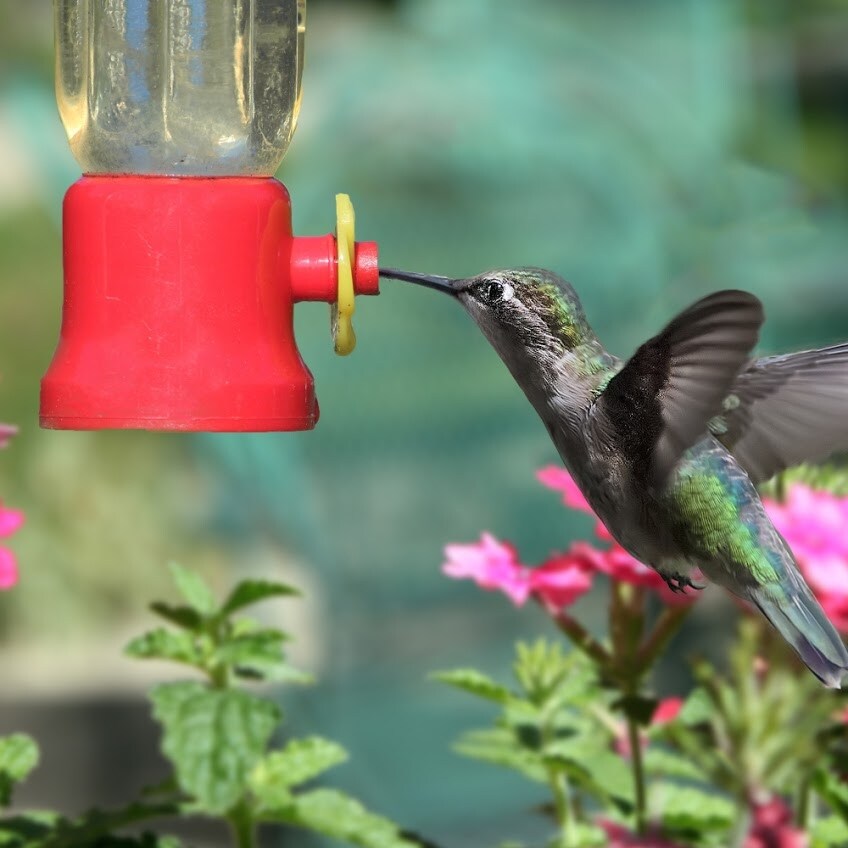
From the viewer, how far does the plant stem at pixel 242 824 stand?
6.89 ft

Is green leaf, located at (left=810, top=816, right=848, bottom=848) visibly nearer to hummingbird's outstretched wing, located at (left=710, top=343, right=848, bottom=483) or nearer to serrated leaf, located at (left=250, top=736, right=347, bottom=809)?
hummingbird's outstretched wing, located at (left=710, top=343, right=848, bottom=483)

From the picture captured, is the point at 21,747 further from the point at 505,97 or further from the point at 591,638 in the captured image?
the point at 505,97

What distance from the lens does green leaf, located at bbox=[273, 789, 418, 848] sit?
6.69ft

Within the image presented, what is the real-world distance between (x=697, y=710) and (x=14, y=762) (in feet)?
2.87

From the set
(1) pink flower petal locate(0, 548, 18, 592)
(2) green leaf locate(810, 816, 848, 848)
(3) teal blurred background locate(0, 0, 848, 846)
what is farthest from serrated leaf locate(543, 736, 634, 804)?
(3) teal blurred background locate(0, 0, 848, 846)

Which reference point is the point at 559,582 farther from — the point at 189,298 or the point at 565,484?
the point at 189,298

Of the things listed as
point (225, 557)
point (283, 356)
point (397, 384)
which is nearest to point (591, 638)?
point (283, 356)

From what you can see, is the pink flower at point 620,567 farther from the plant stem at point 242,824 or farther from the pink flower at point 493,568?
the plant stem at point 242,824

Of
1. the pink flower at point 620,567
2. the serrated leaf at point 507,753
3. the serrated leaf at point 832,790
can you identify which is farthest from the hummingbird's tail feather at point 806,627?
the serrated leaf at point 507,753

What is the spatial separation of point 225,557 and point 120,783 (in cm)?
104

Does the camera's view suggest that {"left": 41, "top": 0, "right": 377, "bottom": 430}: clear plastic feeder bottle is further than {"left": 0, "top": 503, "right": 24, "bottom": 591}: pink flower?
No

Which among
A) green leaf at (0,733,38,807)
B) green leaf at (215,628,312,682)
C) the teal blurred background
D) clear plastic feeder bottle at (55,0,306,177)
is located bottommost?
green leaf at (0,733,38,807)

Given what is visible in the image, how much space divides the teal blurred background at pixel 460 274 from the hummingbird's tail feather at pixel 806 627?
1910 millimetres

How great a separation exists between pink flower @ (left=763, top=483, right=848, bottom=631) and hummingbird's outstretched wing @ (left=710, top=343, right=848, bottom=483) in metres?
0.12
